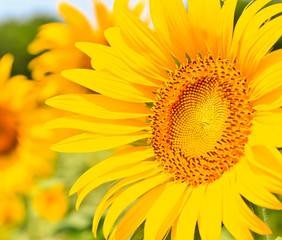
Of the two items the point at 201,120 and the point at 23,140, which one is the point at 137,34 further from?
the point at 23,140

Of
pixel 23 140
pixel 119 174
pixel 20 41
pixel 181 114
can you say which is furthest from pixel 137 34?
pixel 20 41

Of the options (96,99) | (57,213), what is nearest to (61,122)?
(96,99)

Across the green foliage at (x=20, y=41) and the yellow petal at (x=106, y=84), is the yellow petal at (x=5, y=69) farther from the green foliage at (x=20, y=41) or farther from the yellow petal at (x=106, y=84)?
the green foliage at (x=20, y=41)

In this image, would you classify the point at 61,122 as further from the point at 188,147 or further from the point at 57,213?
the point at 57,213

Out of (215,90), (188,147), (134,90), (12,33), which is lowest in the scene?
(188,147)

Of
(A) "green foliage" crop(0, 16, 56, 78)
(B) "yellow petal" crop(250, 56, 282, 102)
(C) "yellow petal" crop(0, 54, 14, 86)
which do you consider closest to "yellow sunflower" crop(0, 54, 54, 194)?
(C) "yellow petal" crop(0, 54, 14, 86)

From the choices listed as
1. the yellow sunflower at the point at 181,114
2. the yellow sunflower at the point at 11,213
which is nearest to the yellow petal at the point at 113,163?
the yellow sunflower at the point at 181,114
